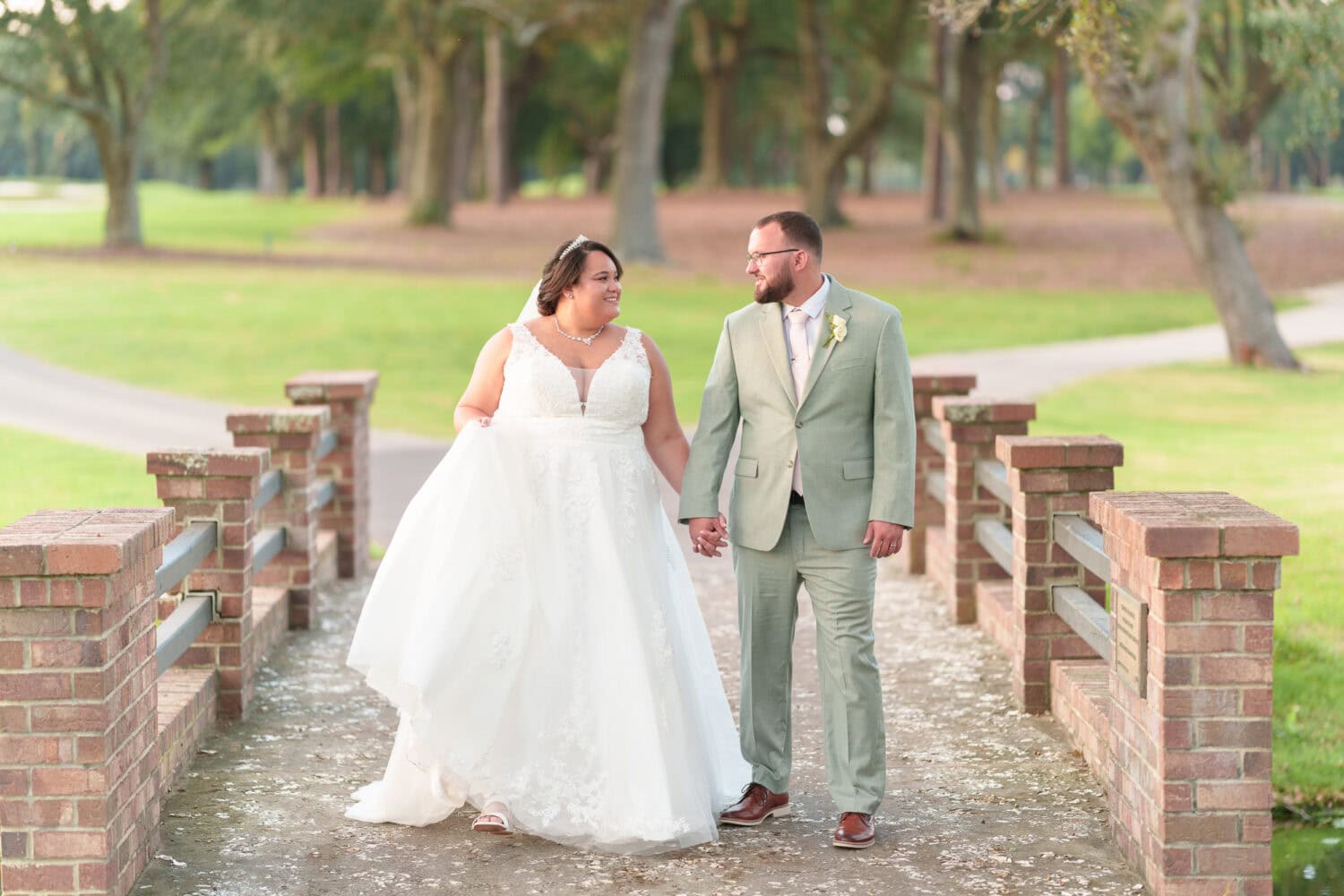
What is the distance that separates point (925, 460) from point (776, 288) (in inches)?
199

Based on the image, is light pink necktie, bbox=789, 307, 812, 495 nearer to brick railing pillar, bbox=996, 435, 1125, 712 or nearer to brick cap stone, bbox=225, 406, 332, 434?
brick railing pillar, bbox=996, 435, 1125, 712

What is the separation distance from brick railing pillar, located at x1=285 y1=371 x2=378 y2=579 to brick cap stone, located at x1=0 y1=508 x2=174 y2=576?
467 cm

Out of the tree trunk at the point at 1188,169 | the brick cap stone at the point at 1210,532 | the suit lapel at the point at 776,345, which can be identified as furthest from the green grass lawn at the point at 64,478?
the tree trunk at the point at 1188,169

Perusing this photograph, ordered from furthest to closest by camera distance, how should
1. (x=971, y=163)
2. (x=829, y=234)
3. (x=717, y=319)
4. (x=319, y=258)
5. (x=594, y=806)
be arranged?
(x=829, y=234) < (x=971, y=163) < (x=319, y=258) < (x=717, y=319) < (x=594, y=806)

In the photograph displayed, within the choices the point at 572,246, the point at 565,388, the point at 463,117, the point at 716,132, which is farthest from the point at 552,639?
the point at 716,132

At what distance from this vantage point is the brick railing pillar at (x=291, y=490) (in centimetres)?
878

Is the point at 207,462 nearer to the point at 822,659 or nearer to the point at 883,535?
the point at 822,659

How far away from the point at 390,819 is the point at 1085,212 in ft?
162

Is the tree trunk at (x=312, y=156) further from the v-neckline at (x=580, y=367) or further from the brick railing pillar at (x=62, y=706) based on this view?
the brick railing pillar at (x=62, y=706)

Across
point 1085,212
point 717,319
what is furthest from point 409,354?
point 1085,212

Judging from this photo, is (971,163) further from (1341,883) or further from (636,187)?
(1341,883)

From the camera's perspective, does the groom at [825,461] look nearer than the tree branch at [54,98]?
Yes

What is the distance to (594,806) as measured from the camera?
219 inches

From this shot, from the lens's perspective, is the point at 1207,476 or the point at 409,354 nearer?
the point at 1207,476
